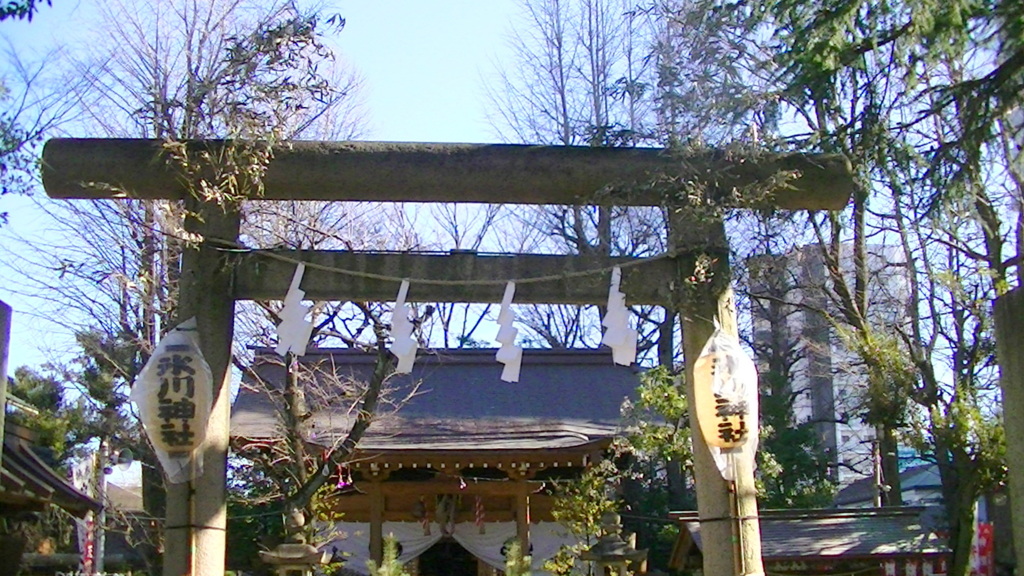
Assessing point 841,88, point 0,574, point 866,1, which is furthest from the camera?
point 0,574

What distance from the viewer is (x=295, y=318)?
20.7ft

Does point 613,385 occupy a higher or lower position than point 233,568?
higher

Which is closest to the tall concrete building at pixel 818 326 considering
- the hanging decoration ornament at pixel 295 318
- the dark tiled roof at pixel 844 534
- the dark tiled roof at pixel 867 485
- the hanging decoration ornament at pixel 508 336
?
the dark tiled roof at pixel 867 485

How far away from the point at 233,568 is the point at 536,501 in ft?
17.8

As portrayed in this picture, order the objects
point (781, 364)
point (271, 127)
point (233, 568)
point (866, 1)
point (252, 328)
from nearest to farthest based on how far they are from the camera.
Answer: point (271, 127) < point (866, 1) < point (252, 328) < point (233, 568) < point (781, 364)

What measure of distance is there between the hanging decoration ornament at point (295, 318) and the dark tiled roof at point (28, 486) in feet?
11.6

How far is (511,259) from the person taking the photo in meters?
6.54

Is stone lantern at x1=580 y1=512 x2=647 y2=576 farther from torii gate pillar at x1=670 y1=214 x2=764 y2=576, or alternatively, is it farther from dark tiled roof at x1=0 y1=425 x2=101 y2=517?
dark tiled roof at x1=0 y1=425 x2=101 y2=517

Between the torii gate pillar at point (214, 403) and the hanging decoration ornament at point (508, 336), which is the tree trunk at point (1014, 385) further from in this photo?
the torii gate pillar at point (214, 403)

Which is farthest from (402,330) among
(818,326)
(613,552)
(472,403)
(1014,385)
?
(818,326)

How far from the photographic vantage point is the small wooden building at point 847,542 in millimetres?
13109

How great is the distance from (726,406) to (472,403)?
10734 millimetres

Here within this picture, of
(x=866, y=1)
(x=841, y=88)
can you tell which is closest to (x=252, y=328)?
(x=841, y=88)

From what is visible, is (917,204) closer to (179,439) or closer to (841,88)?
(841,88)
